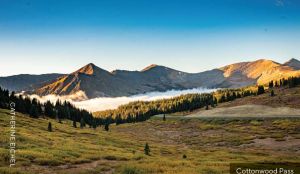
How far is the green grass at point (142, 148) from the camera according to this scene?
37.1m

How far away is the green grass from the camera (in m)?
37.1

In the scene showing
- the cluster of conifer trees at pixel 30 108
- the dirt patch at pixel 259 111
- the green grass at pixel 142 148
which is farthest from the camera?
the dirt patch at pixel 259 111

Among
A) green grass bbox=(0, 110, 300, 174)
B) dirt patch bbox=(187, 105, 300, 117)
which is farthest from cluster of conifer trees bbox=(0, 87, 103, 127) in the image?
dirt patch bbox=(187, 105, 300, 117)

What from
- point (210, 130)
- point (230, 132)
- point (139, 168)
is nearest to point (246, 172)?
point (139, 168)

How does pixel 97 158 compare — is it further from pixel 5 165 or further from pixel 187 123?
pixel 187 123

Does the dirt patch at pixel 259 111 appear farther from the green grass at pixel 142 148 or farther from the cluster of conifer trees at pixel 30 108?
the cluster of conifer trees at pixel 30 108

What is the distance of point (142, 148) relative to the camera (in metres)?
78.1

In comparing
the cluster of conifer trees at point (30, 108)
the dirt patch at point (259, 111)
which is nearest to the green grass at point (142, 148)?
the cluster of conifer trees at point (30, 108)

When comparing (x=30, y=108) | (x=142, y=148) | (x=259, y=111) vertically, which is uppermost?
(x=30, y=108)

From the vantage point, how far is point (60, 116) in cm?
18362

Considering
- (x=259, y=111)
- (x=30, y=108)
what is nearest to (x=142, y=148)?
(x=30, y=108)

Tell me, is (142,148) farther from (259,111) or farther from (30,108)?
(259,111)

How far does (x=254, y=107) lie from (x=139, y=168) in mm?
165882

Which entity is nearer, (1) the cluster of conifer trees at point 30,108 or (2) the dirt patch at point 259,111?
(1) the cluster of conifer trees at point 30,108
